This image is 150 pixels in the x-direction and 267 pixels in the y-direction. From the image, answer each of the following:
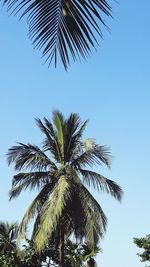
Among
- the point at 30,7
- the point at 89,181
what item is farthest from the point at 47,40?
the point at 89,181

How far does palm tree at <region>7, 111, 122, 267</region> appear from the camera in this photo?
18828 millimetres

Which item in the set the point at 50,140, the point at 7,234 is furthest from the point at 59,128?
the point at 7,234

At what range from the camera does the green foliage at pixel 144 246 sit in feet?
121

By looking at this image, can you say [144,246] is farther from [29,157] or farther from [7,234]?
[29,157]

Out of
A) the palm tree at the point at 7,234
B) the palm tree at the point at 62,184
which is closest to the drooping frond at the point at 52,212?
the palm tree at the point at 62,184

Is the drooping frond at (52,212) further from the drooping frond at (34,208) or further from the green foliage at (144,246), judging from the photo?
the green foliage at (144,246)

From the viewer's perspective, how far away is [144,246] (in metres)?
37.0

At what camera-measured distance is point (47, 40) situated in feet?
11.6

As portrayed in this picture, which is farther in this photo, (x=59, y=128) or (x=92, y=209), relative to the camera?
(x=59, y=128)

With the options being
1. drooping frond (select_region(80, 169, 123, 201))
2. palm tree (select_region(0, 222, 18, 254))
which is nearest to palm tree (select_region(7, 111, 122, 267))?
drooping frond (select_region(80, 169, 123, 201))

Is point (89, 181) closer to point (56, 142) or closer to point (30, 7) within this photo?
point (56, 142)

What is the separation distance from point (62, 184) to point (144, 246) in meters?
20.1

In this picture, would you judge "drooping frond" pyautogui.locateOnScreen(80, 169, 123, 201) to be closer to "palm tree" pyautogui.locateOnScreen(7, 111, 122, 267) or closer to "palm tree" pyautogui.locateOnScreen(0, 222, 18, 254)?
"palm tree" pyautogui.locateOnScreen(7, 111, 122, 267)

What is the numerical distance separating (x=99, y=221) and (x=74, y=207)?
125 centimetres
